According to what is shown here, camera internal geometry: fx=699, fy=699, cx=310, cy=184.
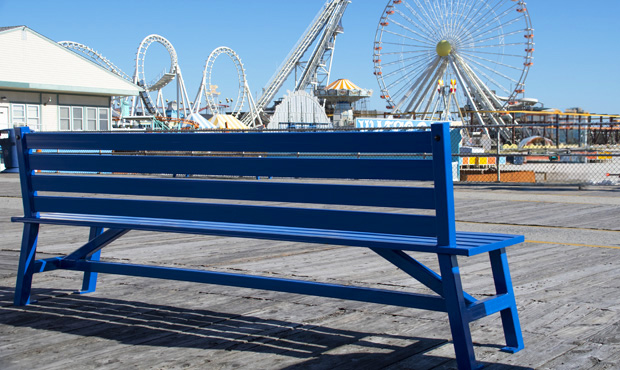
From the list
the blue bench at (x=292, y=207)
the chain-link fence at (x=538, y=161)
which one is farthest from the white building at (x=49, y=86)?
the blue bench at (x=292, y=207)

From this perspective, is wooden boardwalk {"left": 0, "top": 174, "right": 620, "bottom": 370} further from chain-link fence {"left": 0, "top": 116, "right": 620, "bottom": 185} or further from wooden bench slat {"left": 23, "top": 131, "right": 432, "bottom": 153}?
chain-link fence {"left": 0, "top": 116, "right": 620, "bottom": 185}

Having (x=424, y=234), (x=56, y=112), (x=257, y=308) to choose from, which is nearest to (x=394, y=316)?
(x=257, y=308)

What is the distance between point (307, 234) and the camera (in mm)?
2947

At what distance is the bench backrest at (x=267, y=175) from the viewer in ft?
8.64

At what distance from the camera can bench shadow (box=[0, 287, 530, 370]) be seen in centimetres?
289

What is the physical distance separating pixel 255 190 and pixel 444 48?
201 ft

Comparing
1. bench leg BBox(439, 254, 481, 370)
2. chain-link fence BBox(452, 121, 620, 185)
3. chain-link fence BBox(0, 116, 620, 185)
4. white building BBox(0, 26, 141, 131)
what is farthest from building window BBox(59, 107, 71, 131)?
bench leg BBox(439, 254, 481, 370)

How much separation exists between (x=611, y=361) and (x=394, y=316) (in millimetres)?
1105

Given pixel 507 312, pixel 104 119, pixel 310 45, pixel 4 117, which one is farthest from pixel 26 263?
pixel 310 45

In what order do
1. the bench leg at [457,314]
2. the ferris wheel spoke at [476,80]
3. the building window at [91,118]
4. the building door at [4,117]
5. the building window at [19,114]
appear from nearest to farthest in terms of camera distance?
the bench leg at [457,314] → the building door at [4,117] → the building window at [19,114] → the building window at [91,118] → the ferris wheel spoke at [476,80]

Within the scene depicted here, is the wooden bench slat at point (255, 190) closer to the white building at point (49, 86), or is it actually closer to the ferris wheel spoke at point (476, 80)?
the white building at point (49, 86)

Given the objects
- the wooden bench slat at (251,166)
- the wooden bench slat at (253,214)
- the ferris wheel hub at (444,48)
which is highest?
the ferris wheel hub at (444,48)

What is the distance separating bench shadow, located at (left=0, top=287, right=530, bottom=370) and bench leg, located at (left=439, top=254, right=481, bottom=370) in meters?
0.17

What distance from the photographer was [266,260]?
529cm
